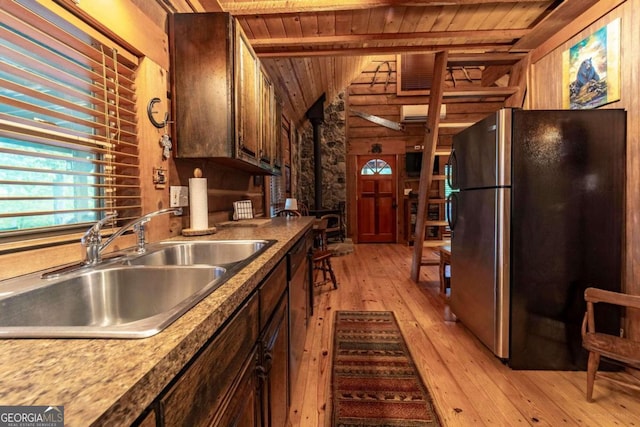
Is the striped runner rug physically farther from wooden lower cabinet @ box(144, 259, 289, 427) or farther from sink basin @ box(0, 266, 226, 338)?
sink basin @ box(0, 266, 226, 338)

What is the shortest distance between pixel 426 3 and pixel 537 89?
1.23 m

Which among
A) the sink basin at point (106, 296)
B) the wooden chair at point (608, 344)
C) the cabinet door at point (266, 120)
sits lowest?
the wooden chair at point (608, 344)

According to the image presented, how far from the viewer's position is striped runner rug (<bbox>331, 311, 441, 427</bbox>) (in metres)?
1.54

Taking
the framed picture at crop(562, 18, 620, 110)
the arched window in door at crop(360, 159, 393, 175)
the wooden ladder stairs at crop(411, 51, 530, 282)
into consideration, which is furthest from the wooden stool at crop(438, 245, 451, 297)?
the arched window in door at crop(360, 159, 393, 175)

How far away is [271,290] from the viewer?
1.14 meters

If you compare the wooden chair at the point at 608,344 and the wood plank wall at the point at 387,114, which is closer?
the wooden chair at the point at 608,344

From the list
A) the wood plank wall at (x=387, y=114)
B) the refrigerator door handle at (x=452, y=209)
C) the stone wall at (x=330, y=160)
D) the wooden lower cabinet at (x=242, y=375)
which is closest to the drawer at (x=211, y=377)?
the wooden lower cabinet at (x=242, y=375)

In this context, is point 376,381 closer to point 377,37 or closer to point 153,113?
point 153,113

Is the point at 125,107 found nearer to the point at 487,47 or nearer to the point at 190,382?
the point at 190,382

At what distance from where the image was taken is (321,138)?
6953mm

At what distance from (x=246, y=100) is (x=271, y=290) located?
49.7 inches

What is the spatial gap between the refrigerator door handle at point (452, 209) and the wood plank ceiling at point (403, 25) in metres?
1.31

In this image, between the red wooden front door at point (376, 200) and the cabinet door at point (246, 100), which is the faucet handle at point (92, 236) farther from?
the red wooden front door at point (376, 200)

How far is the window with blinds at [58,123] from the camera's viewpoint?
0.83 meters
